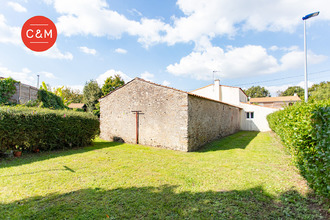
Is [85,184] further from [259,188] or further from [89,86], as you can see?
[89,86]

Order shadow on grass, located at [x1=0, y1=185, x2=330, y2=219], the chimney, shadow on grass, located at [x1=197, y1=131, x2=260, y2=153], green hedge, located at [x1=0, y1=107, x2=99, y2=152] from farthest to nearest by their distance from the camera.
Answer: the chimney < shadow on grass, located at [x1=197, y1=131, x2=260, y2=153] < green hedge, located at [x1=0, y1=107, x2=99, y2=152] < shadow on grass, located at [x1=0, y1=185, x2=330, y2=219]

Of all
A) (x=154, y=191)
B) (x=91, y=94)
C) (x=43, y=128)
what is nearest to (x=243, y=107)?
(x=154, y=191)

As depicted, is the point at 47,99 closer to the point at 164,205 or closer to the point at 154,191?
the point at 154,191

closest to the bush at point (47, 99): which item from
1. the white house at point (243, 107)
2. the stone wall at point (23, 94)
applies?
the stone wall at point (23, 94)

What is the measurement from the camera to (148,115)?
1039cm

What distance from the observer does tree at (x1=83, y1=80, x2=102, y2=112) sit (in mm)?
28656

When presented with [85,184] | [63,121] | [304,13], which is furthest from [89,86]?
[304,13]

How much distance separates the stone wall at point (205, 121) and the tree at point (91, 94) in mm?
23071

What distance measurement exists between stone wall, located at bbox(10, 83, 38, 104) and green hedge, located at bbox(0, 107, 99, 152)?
4.99 meters

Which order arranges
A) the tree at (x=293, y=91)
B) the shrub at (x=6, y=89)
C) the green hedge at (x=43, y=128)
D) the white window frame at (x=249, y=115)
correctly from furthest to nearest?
1. the tree at (x=293, y=91)
2. the white window frame at (x=249, y=115)
3. the shrub at (x=6, y=89)
4. the green hedge at (x=43, y=128)

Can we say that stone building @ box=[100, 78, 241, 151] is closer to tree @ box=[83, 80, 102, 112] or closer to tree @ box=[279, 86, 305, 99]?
tree @ box=[83, 80, 102, 112]

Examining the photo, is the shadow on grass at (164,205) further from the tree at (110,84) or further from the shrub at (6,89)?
the tree at (110,84)

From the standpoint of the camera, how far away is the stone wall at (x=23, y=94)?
1145 centimetres

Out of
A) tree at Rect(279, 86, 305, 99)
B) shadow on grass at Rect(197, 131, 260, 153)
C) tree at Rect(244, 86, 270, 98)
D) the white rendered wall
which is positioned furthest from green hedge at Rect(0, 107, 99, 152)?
tree at Rect(279, 86, 305, 99)
